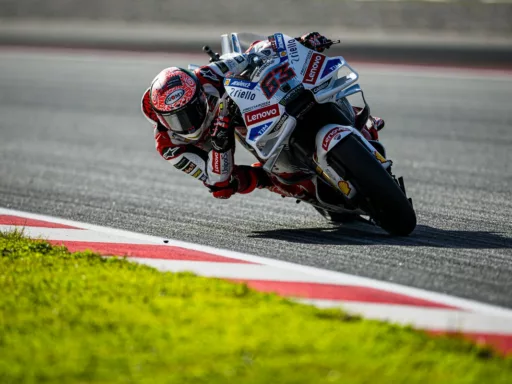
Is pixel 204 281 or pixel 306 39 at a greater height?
pixel 306 39

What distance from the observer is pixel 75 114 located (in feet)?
52.7

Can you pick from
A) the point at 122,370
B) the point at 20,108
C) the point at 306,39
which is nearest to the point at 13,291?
the point at 122,370

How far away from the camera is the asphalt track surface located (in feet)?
19.1

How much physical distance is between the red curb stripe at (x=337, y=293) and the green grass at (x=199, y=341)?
23 cm

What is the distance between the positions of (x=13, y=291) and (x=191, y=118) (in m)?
1.98

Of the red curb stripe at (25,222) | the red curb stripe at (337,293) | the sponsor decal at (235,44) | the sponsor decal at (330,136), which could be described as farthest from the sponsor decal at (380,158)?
the red curb stripe at (25,222)

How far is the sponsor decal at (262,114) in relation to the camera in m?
6.33

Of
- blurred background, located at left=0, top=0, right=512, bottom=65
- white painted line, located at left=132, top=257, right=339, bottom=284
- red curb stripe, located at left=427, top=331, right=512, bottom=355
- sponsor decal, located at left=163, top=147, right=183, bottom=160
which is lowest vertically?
white painted line, located at left=132, top=257, right=339, bottom=284

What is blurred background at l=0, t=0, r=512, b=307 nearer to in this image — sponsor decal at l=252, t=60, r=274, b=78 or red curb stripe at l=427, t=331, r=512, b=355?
red curb stripe at l=427, t=331, r=512, b=355

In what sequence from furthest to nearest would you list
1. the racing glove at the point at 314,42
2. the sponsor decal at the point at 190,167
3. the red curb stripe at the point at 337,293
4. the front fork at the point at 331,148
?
1. the racing glove at the point at 314,42
2. the sponsor decal at the point at 190,167
3. the front fork at the point at 331,148
4. the red curb stripe at the point at 337,293

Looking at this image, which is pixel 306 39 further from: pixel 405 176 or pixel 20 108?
pixel 20 108

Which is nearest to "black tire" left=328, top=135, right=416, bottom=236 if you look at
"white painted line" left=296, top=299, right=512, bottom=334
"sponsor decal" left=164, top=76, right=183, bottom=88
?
"sponsor decal" left=164, top=76, right=183, bottom=88

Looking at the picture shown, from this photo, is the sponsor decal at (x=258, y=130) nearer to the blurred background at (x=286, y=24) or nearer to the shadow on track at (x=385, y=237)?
the shadow on track at (x=385, y=237)

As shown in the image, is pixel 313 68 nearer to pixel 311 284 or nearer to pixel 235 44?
pixel 235 44
